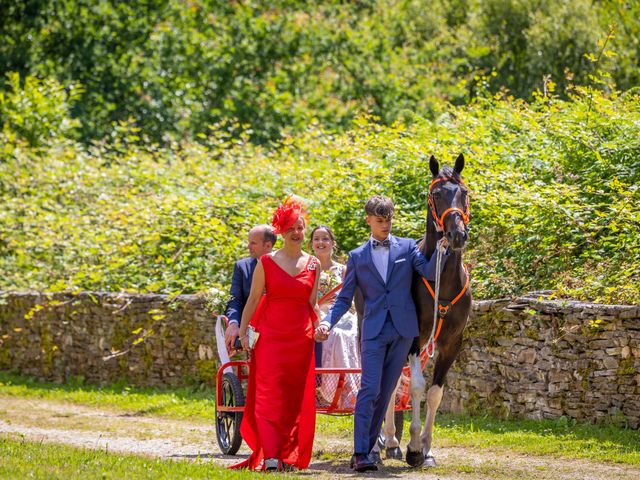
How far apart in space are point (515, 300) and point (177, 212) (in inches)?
325

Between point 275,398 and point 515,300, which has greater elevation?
point 515,300

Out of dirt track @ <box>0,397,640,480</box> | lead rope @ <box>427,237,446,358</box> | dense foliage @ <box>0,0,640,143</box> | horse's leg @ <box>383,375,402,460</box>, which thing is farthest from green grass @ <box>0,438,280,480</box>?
dense foliage @ <box>0,0,640,143</box>

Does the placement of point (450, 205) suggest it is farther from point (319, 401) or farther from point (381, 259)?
point (319, 401)

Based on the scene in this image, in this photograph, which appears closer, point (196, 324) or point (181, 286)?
point (196, 324)

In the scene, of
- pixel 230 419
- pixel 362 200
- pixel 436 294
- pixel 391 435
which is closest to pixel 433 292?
pixel 436 294

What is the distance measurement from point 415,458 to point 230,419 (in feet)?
7.94

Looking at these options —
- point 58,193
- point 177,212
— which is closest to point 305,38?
point 58,193

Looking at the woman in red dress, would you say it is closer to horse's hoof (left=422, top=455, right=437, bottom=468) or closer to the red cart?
the red cart

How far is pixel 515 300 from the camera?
12.9 metres

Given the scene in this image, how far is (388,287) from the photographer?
31.6 feet

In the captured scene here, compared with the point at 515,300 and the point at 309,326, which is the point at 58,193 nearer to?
the point at 515,300

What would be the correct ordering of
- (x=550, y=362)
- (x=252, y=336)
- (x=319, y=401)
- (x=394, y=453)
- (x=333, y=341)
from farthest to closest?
(x=550, y=362), (x=333, y=341), (x=319, y=401), (x=394, y=453), (x=252, y=336)

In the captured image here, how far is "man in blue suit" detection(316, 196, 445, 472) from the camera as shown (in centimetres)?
955

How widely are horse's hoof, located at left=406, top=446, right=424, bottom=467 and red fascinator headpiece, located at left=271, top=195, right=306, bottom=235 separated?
2236 millimetres
